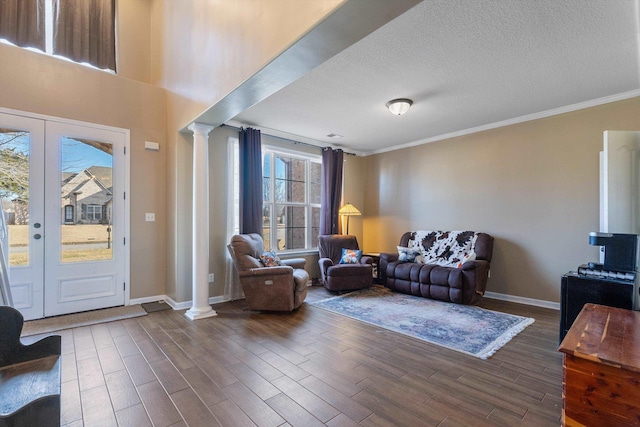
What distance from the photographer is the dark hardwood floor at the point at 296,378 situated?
1.73 meters

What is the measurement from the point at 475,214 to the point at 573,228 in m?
1.20

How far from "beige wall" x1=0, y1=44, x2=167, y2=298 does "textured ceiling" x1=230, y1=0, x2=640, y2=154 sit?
1.24m

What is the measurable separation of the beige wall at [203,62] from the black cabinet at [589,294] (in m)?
2.84

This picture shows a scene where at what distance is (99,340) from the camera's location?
2.78 metres

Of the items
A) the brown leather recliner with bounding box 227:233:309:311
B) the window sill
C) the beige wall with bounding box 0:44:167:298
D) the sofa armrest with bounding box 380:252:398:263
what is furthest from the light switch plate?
the sofa armrest with bounding box 380:252:398:263

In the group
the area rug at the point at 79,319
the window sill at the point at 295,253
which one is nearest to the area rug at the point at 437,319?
the window sill at the point at 295,253

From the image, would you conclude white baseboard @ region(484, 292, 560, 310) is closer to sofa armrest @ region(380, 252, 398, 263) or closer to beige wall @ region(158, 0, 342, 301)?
sofa armrest @ region(380, 252, 398, 263)

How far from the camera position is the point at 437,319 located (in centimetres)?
339

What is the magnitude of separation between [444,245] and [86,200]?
5.08 m

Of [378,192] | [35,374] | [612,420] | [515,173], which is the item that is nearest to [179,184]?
[35,374]

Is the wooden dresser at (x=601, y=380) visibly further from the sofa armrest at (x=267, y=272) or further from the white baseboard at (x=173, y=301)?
the white baseboard at (x=173, y=301)

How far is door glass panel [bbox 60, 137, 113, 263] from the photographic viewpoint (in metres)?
3.50

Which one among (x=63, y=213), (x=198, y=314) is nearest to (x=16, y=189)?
(x=63, y=213)

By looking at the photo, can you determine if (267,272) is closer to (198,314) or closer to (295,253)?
(198,314)
